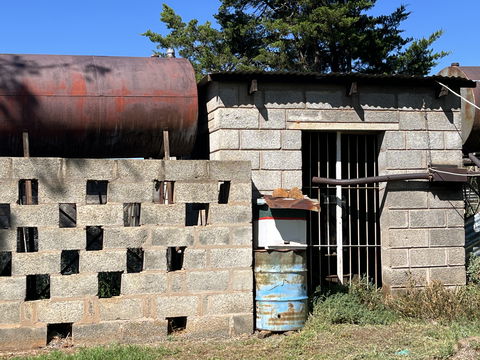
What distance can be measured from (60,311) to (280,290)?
99.4 inches

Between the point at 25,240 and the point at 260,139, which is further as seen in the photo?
the point at 260,139

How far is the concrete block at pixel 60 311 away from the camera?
279 inches

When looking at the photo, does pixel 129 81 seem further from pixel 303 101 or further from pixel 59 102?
pixel 303 101

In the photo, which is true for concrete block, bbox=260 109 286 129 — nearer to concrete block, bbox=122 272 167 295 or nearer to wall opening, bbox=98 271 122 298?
concrete block, bbox=122 272 167 295

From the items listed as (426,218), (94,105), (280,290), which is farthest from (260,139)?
(426,218)

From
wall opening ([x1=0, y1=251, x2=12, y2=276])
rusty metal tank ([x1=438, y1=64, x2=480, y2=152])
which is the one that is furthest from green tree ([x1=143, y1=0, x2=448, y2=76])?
wall opening ([x1=0, y1=251, x2=12, y2=276])

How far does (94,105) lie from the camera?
812 cm

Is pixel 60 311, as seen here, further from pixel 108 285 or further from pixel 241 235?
pixel 241 235

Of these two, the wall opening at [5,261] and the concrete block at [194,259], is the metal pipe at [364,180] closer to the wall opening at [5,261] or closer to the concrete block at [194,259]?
the concrete block at [194,259]

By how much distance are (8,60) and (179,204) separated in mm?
2864

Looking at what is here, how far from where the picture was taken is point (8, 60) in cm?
814

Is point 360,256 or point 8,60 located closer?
point 8,60

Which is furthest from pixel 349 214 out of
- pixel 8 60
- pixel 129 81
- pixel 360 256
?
pixel 8 60

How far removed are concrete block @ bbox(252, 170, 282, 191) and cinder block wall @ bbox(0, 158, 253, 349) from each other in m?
0.78
